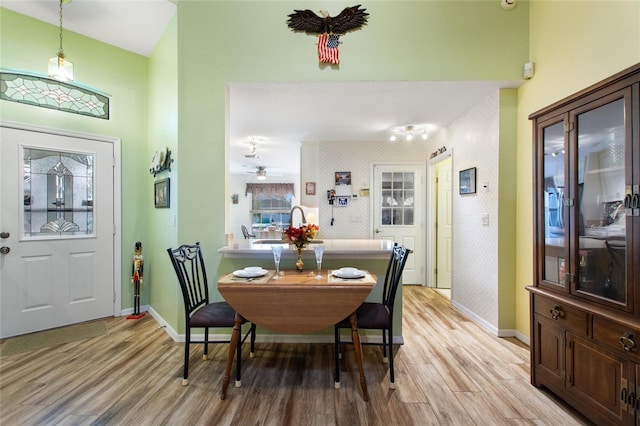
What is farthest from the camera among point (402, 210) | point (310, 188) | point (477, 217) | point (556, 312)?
point (310, 188)

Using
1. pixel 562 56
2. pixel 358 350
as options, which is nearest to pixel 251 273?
pixel 358 350

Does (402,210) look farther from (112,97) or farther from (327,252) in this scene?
(112,97)

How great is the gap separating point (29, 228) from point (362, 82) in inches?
133

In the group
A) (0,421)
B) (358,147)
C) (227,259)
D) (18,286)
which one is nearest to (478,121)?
(358,147)

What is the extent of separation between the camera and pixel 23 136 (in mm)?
2555

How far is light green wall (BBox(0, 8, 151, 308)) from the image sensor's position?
98.9 inches

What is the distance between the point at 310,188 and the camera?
4633 millimetres

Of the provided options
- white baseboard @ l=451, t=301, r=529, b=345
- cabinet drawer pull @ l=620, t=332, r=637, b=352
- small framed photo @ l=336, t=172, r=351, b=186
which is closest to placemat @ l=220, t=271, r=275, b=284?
cabinet drawer pull @ l=620, t=332, r=637, b=352

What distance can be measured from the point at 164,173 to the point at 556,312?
131 inches

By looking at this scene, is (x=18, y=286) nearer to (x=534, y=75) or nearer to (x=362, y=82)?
(x=362, y=82)

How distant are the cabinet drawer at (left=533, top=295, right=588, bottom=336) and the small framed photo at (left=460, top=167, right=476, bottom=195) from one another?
1495 mm

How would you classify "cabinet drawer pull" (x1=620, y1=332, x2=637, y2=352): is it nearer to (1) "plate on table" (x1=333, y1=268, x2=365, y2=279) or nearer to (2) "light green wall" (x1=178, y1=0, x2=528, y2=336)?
(1) "plate on table" (x1=333, y1=268, x2=365, y2=279)

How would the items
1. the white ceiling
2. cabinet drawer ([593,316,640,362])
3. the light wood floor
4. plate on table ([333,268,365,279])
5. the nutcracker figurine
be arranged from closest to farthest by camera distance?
cabinet drawer ([593,316,640,362])
the light wood floor
plate on table ([333,268,365,279])
the white ceiling
the nutcracker figurine

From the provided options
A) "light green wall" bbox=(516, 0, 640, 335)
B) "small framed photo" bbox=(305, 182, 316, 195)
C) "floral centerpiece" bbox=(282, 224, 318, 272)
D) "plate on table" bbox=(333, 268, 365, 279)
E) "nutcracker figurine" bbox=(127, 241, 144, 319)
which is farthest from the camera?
"small framed photo" bbox=(305, 182, 316, 195)
